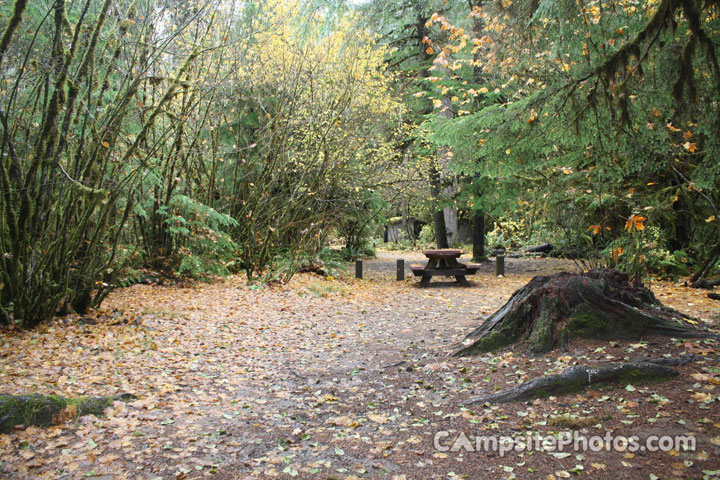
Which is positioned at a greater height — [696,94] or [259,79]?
[259,79]

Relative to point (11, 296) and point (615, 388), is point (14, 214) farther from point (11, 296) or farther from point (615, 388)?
point (615, 388)

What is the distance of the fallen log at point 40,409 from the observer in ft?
11.1

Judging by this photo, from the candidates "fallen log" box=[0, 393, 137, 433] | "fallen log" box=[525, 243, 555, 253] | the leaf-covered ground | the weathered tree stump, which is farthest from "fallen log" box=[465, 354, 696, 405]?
"fallen log" box=[525, 243, 555, 253]

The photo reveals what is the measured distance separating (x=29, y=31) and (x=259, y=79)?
5984 mm

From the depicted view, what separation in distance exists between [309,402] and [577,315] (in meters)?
2.76

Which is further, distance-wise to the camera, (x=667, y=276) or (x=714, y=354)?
(x=667, y=276)

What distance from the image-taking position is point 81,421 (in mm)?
3602

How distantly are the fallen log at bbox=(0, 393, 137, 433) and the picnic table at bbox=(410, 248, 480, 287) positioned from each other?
359 inches

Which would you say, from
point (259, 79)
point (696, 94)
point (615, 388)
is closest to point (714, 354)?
point (615, 388)

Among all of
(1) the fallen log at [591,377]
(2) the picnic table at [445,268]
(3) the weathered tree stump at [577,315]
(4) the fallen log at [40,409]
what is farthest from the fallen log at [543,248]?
(4) the fallen log at [40,409]

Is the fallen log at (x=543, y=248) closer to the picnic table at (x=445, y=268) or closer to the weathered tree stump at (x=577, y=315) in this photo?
the picnic table at (x=445, y=268)

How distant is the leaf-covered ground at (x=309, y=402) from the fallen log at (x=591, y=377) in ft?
0.30

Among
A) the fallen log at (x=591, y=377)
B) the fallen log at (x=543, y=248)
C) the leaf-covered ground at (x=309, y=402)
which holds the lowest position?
the leaf-covered ground at (x=309, y=402)

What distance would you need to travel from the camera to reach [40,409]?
11.5 ft
